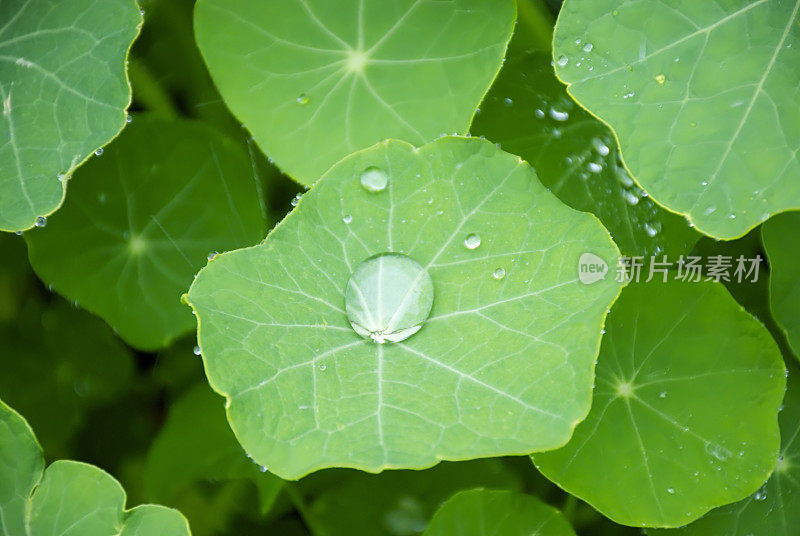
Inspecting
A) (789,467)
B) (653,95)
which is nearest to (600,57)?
(653,95)

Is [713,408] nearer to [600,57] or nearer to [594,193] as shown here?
[594,193]

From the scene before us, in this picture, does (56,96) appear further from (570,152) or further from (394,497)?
(394,497)

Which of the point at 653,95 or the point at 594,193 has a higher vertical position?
the point at 653,95

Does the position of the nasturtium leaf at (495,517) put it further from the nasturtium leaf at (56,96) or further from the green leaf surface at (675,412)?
the nasturtium leaf at (56,96)

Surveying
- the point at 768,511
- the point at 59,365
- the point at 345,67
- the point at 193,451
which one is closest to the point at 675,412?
the point at 768,511

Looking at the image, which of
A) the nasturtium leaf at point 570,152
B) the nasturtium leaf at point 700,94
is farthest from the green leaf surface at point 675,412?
the nasturtium leaf at point 700,94

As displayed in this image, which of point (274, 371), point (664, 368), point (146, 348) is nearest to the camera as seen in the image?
point (274, 371)
